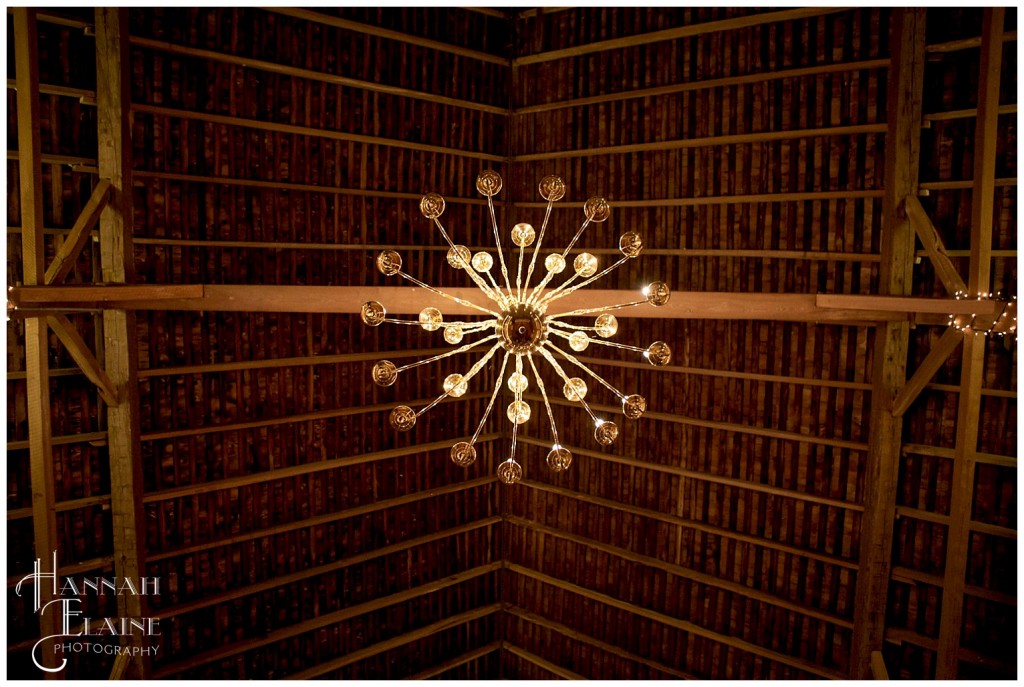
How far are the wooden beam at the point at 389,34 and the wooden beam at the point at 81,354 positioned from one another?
3283 mm

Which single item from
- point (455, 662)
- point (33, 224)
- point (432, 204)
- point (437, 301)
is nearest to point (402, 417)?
point (437, 301)

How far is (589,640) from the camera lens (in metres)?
7.53

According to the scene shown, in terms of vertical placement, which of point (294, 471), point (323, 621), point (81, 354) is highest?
point (81, 354)

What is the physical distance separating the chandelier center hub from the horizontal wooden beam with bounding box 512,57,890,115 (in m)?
3.70

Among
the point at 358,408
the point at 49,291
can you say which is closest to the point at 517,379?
the point at 49,291

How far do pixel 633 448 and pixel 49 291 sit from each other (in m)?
5.24

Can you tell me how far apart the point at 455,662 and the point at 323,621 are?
5.43 feet

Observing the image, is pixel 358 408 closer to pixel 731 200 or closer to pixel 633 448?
pixel 633 448

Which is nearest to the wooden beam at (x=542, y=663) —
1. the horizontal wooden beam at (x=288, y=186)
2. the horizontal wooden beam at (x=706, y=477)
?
the horizontal wooden beam at (x=706, y=477)

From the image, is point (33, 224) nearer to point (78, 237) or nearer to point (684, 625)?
point (78, 237)

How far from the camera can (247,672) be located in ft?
21.9

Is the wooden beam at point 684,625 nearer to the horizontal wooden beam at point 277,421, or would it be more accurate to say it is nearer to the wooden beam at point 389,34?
the horizontal wooden beam at point 277,421

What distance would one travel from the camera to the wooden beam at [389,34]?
633cm

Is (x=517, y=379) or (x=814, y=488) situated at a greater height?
(x=517, y=379)
